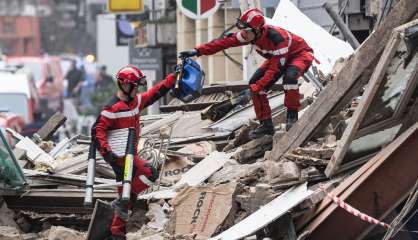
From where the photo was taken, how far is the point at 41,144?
18.1m

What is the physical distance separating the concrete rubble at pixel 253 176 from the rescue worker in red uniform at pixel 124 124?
32 cm

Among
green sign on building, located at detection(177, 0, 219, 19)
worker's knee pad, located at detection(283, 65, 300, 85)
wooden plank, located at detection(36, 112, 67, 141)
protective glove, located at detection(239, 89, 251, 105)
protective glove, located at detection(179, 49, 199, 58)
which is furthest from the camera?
green sign on building, located at detection(177, 0, 219, 19)

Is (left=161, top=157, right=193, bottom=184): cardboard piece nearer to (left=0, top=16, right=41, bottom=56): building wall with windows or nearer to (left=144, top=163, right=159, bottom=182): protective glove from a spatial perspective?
(left=144, top=163, right=159, bottom=182): protective glove

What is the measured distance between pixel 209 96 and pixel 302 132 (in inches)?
213

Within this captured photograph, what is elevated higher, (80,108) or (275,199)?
(275,199)

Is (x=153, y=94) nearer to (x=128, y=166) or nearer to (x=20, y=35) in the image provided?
(x=128, y=166)

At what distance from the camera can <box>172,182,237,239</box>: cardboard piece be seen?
12727 mm

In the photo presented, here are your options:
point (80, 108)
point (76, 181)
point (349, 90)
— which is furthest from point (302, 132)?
point (80, 108)

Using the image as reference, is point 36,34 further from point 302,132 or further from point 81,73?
point 302,132

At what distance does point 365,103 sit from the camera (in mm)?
12367

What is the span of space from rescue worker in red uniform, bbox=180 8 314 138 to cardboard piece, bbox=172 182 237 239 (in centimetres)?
168

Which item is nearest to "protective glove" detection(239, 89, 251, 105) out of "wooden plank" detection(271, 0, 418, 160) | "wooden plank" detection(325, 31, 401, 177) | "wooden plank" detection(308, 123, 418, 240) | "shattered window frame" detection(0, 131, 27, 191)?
"wooden plank" detection(271, 0, 418, 160)

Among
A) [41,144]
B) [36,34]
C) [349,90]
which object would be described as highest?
[349,90]

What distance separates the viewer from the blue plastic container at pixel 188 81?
1398 cm
